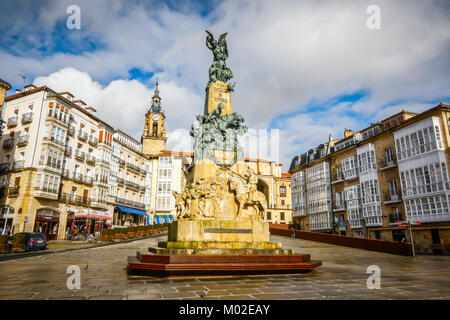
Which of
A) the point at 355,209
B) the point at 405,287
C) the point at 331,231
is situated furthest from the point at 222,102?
the point at 331,231

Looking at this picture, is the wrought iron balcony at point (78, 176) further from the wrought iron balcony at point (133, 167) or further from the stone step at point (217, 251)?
the stone step at point (217, 251)

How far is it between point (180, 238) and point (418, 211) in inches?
1079

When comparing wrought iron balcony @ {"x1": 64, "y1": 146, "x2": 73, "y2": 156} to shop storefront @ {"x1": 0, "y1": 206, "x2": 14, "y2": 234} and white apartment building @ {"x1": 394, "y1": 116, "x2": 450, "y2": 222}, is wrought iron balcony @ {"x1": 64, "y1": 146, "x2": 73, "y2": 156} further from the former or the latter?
white apartment building @ {"x1": 394, "y1": 116, "x2": 450, "y2": 222}

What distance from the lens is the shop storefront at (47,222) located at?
31.4 metres

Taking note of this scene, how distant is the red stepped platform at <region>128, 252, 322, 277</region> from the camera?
27.0 feet

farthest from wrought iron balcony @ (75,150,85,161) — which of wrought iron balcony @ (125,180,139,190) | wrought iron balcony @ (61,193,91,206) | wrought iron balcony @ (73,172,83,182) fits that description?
wrought iron balcony @ (125,180,139,190)

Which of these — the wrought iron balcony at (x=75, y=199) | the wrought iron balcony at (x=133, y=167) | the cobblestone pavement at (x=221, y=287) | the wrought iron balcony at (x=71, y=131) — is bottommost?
the cobblestone pavement at (x=221, y=287)

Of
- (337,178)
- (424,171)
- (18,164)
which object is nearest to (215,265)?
(424,171)

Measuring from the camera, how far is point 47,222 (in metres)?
32.5

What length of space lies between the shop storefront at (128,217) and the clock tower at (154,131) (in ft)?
61.8

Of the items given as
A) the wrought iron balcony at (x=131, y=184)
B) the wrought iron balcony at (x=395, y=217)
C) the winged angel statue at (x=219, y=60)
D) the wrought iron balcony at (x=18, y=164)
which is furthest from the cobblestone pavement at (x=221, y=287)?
the wrought iron balcony at (x=131, y=184)

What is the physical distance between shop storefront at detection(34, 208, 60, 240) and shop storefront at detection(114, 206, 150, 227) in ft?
44.2

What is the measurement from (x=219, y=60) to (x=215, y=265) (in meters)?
11.3

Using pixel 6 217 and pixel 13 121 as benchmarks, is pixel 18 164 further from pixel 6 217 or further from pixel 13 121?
pixel 13 121
